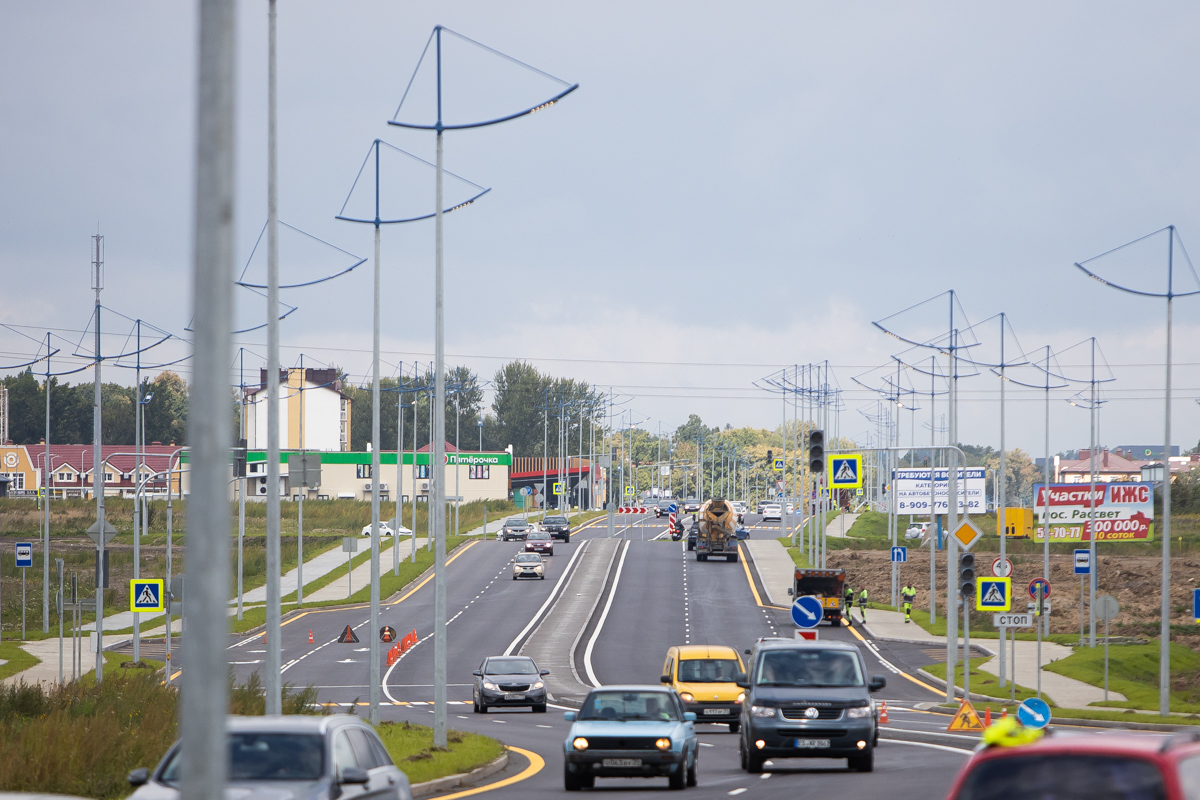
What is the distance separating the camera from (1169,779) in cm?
631

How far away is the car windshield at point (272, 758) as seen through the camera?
10.1 metres

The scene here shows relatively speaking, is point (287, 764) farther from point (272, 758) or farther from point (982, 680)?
point (982, 680)

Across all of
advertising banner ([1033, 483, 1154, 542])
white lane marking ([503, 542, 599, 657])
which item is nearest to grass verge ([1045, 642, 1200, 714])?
white lane marking ([503, 542, 599, 657])

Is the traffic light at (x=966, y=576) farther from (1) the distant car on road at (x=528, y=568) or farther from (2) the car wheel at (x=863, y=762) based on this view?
(1) the distant car on road at (x=528, y=568)

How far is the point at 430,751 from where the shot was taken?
20172 mm

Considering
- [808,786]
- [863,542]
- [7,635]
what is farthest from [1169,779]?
[863,542]

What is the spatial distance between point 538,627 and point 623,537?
41.2 meters

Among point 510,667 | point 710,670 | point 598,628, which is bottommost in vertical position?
point 598,628

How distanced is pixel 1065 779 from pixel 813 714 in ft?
43.7

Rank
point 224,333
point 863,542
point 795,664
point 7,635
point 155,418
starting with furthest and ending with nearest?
point 155,418 → point 863,542 → point 7,635 → point 795,664 → point 224,333

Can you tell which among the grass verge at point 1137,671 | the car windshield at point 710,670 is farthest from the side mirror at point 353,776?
the grass verge at point 1137,671

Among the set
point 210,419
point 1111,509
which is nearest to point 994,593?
point 210,419

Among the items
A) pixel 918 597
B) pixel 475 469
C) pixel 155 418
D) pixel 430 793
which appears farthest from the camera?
pixel 155 418

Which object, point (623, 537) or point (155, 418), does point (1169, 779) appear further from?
point (155, 418)
